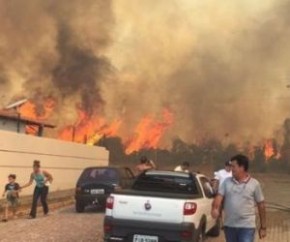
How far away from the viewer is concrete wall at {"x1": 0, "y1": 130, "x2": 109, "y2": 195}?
2459 cm

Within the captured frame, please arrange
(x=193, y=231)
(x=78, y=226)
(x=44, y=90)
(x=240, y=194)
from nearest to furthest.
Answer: (x=240, y=194) → (x=193, y=231) → (x=78, y=226) → (x=44, y=90)

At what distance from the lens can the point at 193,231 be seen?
1064 centimetres

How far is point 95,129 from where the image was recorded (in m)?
49.8

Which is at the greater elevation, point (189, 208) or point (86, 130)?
point (86, 130)

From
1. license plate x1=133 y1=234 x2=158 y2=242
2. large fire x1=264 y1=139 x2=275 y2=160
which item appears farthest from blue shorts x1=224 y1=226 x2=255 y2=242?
large fire x1=264 y1=139 x2=275 y2=160

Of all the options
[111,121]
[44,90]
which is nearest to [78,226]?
[44,90]

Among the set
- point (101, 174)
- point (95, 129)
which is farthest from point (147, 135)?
point (101, 174)

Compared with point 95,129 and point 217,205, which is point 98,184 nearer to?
point 217,205

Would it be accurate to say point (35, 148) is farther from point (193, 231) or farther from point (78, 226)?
point (193, 231)

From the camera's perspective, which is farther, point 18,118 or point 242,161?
point 18,118

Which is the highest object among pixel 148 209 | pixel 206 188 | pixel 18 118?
pixel 18 118

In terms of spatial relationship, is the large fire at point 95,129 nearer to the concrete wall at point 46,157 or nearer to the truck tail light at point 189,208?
the concrete wall at point 46,157

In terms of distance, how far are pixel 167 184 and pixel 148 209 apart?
135cm

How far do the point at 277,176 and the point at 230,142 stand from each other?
5.61 m
